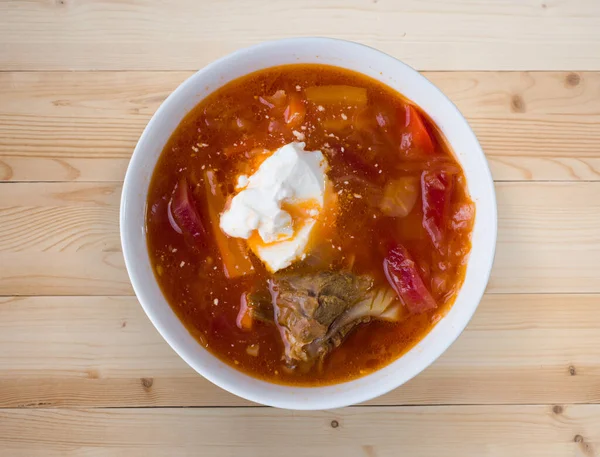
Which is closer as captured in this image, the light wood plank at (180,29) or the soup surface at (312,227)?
the soup surface at (312,227)

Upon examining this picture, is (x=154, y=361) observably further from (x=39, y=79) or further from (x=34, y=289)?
(x=39, y=79)

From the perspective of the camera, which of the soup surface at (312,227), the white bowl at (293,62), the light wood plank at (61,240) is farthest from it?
the light wood plank at (61,240)

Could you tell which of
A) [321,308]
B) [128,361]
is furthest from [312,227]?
[128,361]

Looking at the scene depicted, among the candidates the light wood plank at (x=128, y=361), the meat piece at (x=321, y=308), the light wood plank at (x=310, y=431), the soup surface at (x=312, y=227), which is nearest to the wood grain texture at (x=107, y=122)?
the soup surface at (x=312, y=227)

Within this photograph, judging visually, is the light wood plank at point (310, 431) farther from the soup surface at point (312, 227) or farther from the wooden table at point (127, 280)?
the soup surface at point (312, 227)

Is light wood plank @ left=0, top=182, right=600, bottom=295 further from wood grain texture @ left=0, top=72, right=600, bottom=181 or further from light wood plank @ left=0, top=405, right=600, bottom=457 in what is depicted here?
light wood plank @ left=0, top=405, right=600, bottom=457

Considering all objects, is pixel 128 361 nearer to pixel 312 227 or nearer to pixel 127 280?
pixel 127 280

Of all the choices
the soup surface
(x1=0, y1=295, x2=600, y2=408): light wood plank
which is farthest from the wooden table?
the soup surface
